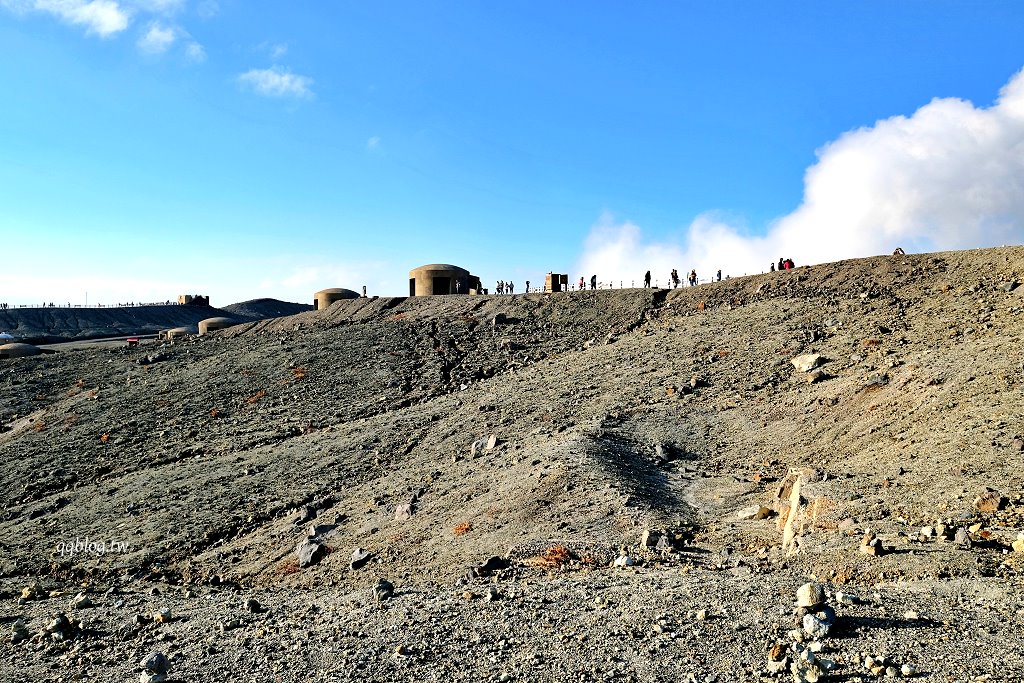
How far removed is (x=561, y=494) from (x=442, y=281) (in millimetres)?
33515

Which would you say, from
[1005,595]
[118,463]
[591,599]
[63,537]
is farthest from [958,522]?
[118,463]

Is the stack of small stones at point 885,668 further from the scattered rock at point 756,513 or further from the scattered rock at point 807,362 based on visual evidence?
the scattered rock at point 807,362

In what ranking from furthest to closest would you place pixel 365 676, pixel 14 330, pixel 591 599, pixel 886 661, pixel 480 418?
pixel 14 330 → pixel 480 418 → pixel 591 599 → pixel 365 676 → pixel 886 661

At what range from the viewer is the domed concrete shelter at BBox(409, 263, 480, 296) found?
46.8 meters

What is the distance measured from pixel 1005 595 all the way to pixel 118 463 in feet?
74.7

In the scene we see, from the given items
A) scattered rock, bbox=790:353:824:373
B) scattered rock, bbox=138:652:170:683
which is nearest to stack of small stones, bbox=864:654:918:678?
scattered rock, bbox=138:652:170:683

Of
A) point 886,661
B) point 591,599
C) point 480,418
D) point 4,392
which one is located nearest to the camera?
point 886,661

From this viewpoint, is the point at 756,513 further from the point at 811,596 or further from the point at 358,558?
the point at 358,558

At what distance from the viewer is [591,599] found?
32.6 ft

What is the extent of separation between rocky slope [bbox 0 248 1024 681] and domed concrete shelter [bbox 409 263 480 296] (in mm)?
14539

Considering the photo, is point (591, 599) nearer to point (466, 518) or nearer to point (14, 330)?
point (466, 518)

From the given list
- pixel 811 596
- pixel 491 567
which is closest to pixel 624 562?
pixel 491 567

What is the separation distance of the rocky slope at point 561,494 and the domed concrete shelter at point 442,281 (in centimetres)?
1454

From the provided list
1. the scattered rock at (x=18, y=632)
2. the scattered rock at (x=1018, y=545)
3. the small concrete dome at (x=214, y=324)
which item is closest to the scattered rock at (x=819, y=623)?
the scattered rock at (x=1018, y=545)
